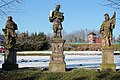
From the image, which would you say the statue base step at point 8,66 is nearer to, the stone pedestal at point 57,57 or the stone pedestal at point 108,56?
the stone pedestal at point 57,57

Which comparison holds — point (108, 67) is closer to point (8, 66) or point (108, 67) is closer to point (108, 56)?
point (108, 56)

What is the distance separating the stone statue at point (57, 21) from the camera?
51.6ft

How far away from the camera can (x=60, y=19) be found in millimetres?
15922

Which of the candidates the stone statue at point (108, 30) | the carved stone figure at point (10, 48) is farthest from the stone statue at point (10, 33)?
the stone statue at point (108, 30)

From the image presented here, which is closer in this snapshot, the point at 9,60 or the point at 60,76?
the point at 60,76

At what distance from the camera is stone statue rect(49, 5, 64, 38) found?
1573 centimetres

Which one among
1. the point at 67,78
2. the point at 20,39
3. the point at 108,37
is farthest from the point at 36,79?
the point at 20,39

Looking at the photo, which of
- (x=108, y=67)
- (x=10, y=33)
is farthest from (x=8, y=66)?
(x=108, y=67)

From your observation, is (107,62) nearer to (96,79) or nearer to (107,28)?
(107,28)

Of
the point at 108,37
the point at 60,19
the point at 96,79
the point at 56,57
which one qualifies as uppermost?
the point at 60,19

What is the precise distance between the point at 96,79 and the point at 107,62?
3.53m

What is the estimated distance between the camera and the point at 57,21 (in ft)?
52.0

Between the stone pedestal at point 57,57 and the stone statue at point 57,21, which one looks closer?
the stone pedestal at point 57,57

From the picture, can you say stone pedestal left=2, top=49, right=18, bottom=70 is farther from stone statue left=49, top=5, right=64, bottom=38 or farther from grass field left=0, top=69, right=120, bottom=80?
stone statue left=49, top=5, right=64, bottom=38
